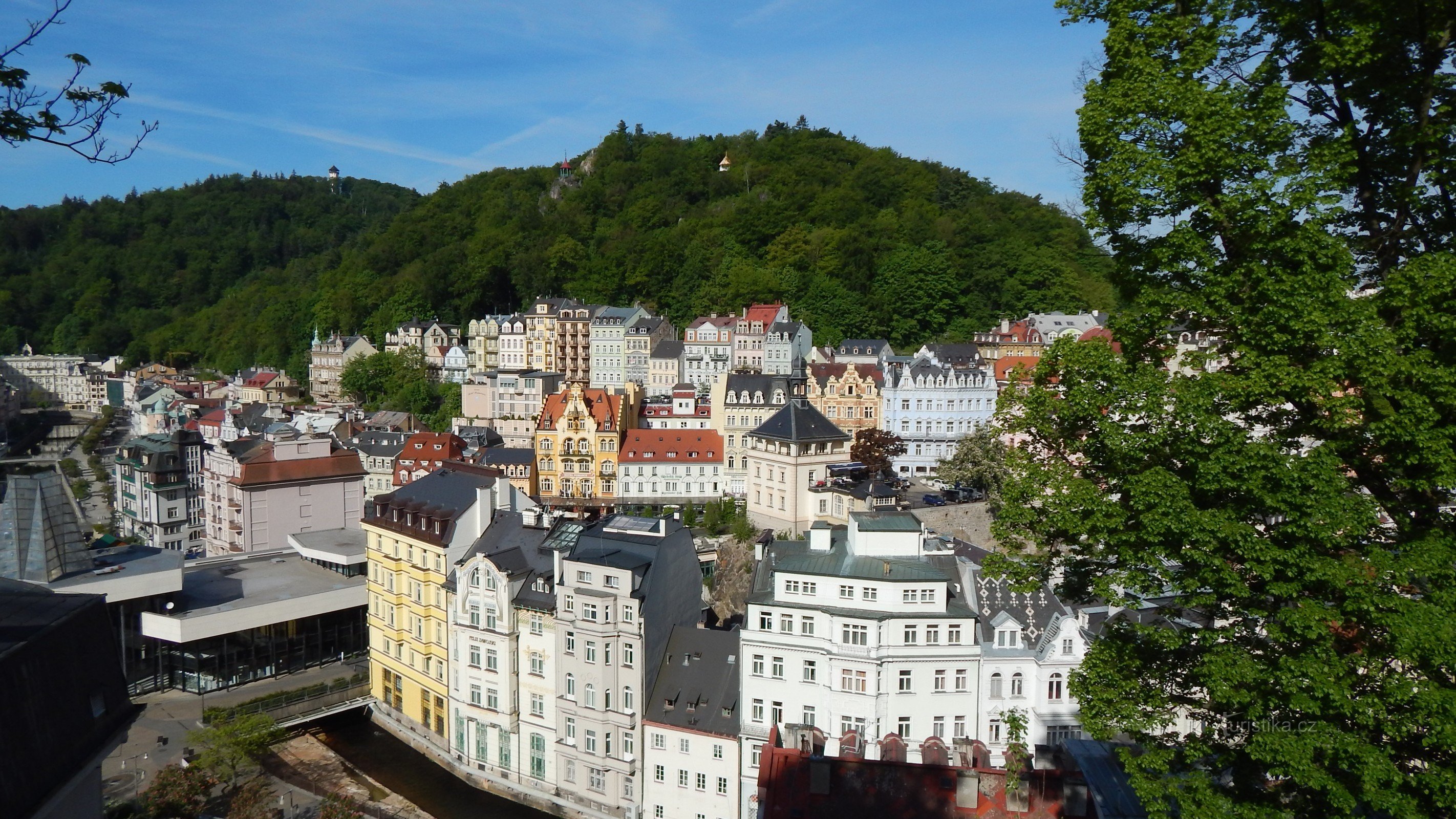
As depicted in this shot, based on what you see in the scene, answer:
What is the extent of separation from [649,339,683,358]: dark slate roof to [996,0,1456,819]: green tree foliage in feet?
198

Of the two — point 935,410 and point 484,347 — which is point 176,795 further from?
point 484,347

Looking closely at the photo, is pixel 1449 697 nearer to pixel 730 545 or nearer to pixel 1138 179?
pixel 1138 179

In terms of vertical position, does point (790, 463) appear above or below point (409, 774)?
above

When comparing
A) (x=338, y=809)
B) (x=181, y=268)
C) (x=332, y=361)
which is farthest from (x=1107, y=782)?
(x=181, y=268)

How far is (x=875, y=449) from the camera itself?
46.5 m

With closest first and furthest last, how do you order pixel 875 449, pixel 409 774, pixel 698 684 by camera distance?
pixel 698 684 < pixel 409 774 < pixel 875 449

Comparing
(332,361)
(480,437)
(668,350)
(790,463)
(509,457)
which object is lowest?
(509,457)

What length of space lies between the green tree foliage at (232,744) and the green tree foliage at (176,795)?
7.83 ft

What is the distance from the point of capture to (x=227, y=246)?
143750mm

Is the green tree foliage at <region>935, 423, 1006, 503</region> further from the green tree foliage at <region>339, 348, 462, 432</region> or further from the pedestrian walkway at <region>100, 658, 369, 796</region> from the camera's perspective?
the green tree foliage at <region>339, 348, 462, 432</region>

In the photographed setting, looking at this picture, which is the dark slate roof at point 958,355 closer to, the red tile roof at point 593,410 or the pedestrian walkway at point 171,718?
the red tile roof at point 593,410

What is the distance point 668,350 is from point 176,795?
4950cm

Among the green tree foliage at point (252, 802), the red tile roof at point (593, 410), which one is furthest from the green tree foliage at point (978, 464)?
the green tree foliage at point (252, 802)

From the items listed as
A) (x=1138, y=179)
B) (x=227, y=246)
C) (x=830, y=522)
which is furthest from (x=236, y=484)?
(x=227, y=246)
